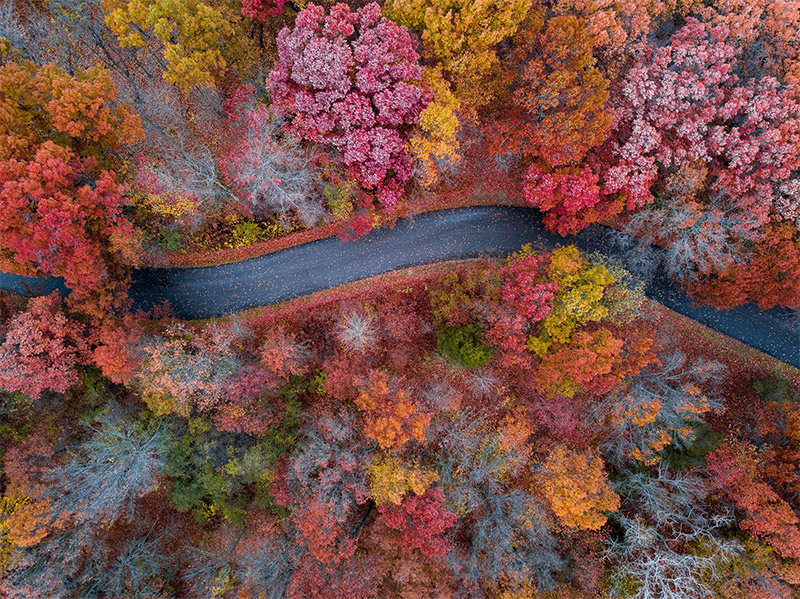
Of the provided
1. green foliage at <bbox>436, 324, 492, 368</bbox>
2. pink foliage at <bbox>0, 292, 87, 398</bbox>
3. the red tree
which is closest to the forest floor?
green foliage at <bbox>436, 324, 492, 368</bbox>

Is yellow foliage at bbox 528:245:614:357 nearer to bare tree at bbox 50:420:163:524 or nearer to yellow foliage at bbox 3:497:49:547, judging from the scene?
bare tree at bbox 50:420:163:524

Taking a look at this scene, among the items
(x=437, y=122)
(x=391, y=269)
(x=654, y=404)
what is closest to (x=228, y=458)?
(x=391, y=269)

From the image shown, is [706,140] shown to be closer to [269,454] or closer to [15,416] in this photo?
[269,454]

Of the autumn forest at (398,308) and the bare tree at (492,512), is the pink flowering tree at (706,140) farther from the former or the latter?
the bare tree at (492,512)

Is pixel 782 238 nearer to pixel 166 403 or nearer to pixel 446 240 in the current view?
pixel 446 240

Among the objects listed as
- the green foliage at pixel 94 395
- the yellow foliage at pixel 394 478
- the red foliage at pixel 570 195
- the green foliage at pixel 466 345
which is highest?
the red foliage at pixel 570 195

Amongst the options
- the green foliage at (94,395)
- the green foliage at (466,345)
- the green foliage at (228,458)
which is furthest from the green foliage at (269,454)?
the green foliage at (466,345)
